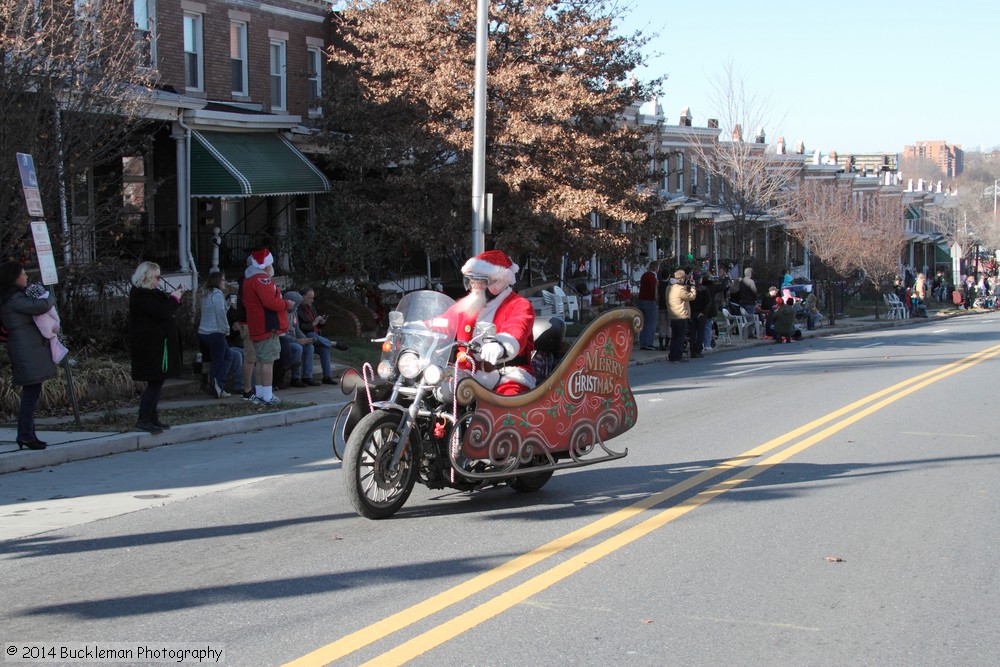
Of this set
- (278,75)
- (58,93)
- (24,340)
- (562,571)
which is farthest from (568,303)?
(562,571)

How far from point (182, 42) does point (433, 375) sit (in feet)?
60.2

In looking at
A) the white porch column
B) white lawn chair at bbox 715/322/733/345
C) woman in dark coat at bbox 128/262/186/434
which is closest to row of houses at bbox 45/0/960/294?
the white porch column

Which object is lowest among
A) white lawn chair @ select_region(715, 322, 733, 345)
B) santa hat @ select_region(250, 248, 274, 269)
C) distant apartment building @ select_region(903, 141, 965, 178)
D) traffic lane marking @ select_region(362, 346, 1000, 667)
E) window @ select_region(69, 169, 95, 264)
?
traffic lane marking @ select_region(362, 346, 1000, 667)

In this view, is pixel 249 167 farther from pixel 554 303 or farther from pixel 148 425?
pixel 148 425

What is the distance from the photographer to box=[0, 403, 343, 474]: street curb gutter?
33.1 feet

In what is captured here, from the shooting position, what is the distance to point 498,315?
26.1ft

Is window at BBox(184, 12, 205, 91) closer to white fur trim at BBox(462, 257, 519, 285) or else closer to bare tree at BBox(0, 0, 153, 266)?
bare tree at BBox(0, 0, 153, 266)

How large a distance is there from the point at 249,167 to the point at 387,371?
15.4 metres

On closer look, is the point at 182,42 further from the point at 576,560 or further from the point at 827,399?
the point at 576,560

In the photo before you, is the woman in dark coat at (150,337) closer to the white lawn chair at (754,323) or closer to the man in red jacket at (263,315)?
the man in red jacket at (263,315)

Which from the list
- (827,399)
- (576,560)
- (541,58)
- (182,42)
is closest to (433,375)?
(576,560)

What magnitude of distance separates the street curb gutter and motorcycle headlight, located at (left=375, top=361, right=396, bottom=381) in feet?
14.5

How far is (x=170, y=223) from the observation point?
22.7 meters

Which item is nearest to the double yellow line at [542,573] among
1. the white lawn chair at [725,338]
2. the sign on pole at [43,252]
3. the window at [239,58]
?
the sign on pole at [43,252]
